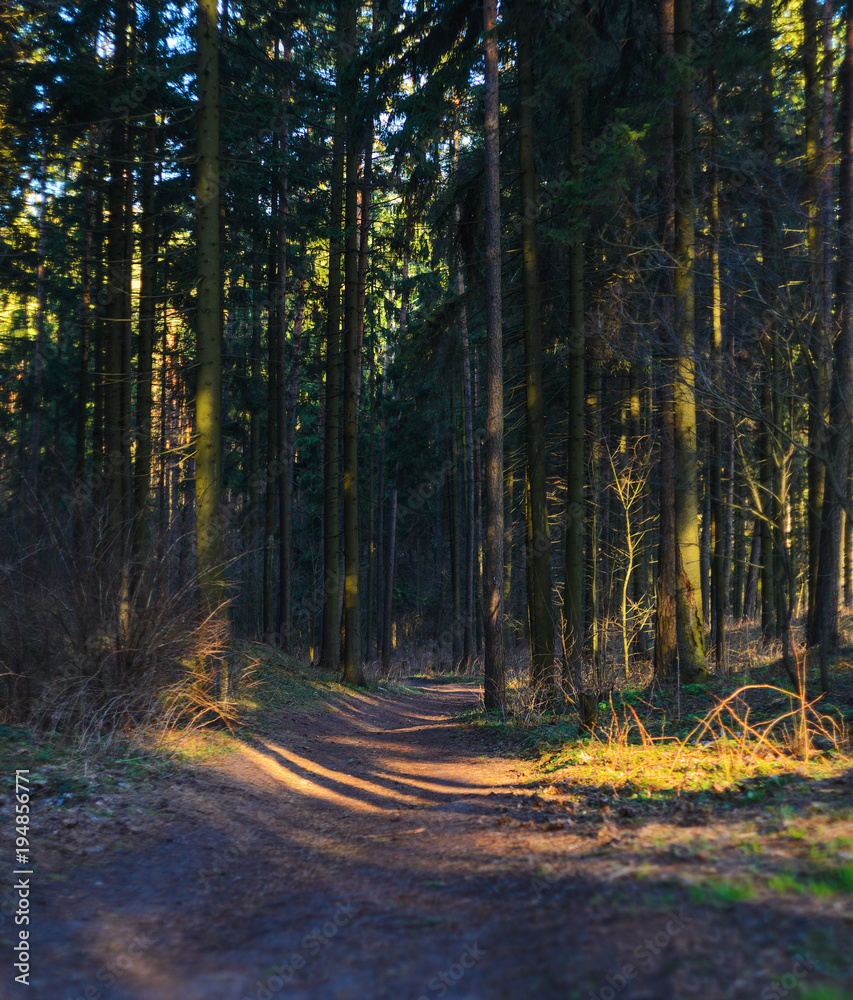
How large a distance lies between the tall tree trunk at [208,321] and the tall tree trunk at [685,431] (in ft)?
23.6

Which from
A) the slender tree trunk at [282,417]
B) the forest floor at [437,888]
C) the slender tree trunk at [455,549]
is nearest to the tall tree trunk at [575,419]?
the forest floor at [437,888]

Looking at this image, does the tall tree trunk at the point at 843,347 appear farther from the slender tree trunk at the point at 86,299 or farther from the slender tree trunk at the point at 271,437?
the slender tree trunk at the point at 86,299

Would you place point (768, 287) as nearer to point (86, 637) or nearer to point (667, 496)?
point (667, 496)

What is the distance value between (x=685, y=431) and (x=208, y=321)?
25.4 feet

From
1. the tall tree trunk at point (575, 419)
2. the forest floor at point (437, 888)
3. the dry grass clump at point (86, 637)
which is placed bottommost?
the forest floor at point (437, 888)

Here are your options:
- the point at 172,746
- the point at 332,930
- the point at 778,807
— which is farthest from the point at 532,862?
the point at 172,746

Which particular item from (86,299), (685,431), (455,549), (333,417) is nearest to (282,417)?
(333,417)

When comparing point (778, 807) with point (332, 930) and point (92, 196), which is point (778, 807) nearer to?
point (332, 930)

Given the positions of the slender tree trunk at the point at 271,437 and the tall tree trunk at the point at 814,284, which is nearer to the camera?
the tall tree trunk at the point at 814,284

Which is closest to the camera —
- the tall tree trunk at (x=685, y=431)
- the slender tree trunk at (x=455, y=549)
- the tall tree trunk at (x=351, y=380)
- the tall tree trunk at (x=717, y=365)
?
the tall tree trunk at (x=717, y=365)

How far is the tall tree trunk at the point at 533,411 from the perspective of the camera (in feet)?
38.6

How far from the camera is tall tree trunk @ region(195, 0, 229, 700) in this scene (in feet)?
31.4

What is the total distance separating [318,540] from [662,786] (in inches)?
1069

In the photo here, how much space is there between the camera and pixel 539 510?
1205cm
